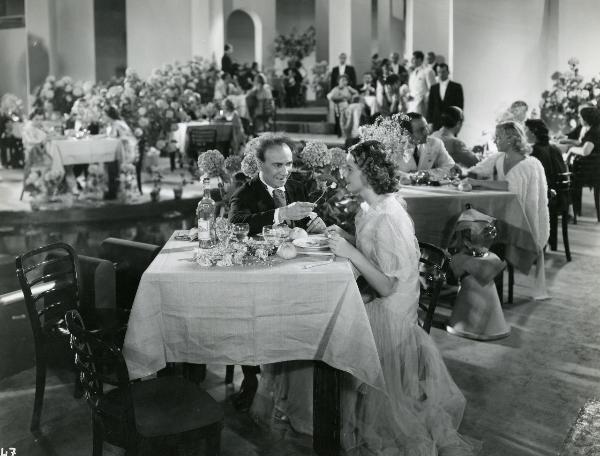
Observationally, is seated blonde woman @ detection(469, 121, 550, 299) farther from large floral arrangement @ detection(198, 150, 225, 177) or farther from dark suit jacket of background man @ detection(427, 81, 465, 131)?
dark suit jacket of background man @ detection(427, 81, 465, 131)

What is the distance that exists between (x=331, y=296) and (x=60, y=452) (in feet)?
4.59

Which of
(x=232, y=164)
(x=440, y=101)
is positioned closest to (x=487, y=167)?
(x=232, y=164)

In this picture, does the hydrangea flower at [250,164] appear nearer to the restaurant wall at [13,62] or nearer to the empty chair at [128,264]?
the empty chair at [128,264]

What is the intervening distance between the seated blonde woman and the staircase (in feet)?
31.2

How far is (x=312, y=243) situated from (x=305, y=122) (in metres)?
13.3

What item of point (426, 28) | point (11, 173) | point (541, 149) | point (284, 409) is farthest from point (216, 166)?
point (426, 28)

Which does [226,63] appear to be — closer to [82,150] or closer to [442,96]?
[442,96]

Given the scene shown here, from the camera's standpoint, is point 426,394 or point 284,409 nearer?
point 426,394

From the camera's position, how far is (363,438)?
2.91 m

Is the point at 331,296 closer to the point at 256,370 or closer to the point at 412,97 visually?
the point at 256,370

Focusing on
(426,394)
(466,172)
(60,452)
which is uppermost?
(466,172)

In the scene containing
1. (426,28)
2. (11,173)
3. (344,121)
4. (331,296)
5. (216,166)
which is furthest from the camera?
(426,28)

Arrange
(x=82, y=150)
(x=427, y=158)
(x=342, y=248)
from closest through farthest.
→ 1. (x=342, y=248)
2. (x=427, y=158)
3. (x=82, y=150)

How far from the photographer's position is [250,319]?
2.70 metres
